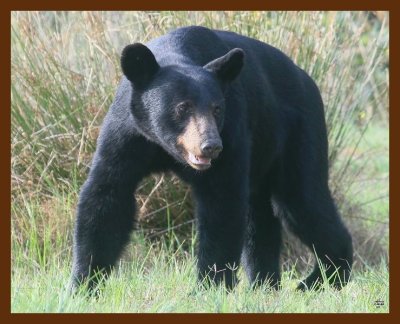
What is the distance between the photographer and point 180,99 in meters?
6.84

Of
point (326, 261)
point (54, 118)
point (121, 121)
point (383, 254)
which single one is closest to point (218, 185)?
point (121, 121)

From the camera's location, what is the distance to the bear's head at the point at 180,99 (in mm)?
6695

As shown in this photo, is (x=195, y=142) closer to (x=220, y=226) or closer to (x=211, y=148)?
(x=211, y=148)

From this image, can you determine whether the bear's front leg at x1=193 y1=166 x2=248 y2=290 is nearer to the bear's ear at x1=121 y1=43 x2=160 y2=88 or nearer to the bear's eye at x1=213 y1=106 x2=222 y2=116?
the bear's eye at x1=213 y1=106 x2=222 y2=116

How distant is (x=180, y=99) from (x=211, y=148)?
1.76 ft

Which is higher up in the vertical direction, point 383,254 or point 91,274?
point 91,274

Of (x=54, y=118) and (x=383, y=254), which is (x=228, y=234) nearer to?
(x=54, y=118)

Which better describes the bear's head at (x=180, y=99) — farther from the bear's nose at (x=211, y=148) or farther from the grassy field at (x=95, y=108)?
the grassy field at (x=95, y=108)

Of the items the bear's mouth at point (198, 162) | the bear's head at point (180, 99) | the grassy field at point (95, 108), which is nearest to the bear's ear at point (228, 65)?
the bear's head at point (180, 99)

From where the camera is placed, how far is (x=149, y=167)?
7.34 meters

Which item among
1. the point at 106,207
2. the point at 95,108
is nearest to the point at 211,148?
the point at 106,207

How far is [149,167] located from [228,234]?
807mm

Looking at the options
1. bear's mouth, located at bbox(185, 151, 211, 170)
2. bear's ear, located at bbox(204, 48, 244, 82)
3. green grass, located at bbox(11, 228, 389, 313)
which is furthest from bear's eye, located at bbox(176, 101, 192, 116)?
green grass, located at bbox(11, 228, 389, 313)

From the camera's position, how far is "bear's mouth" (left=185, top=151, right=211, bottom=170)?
6.61 metres
